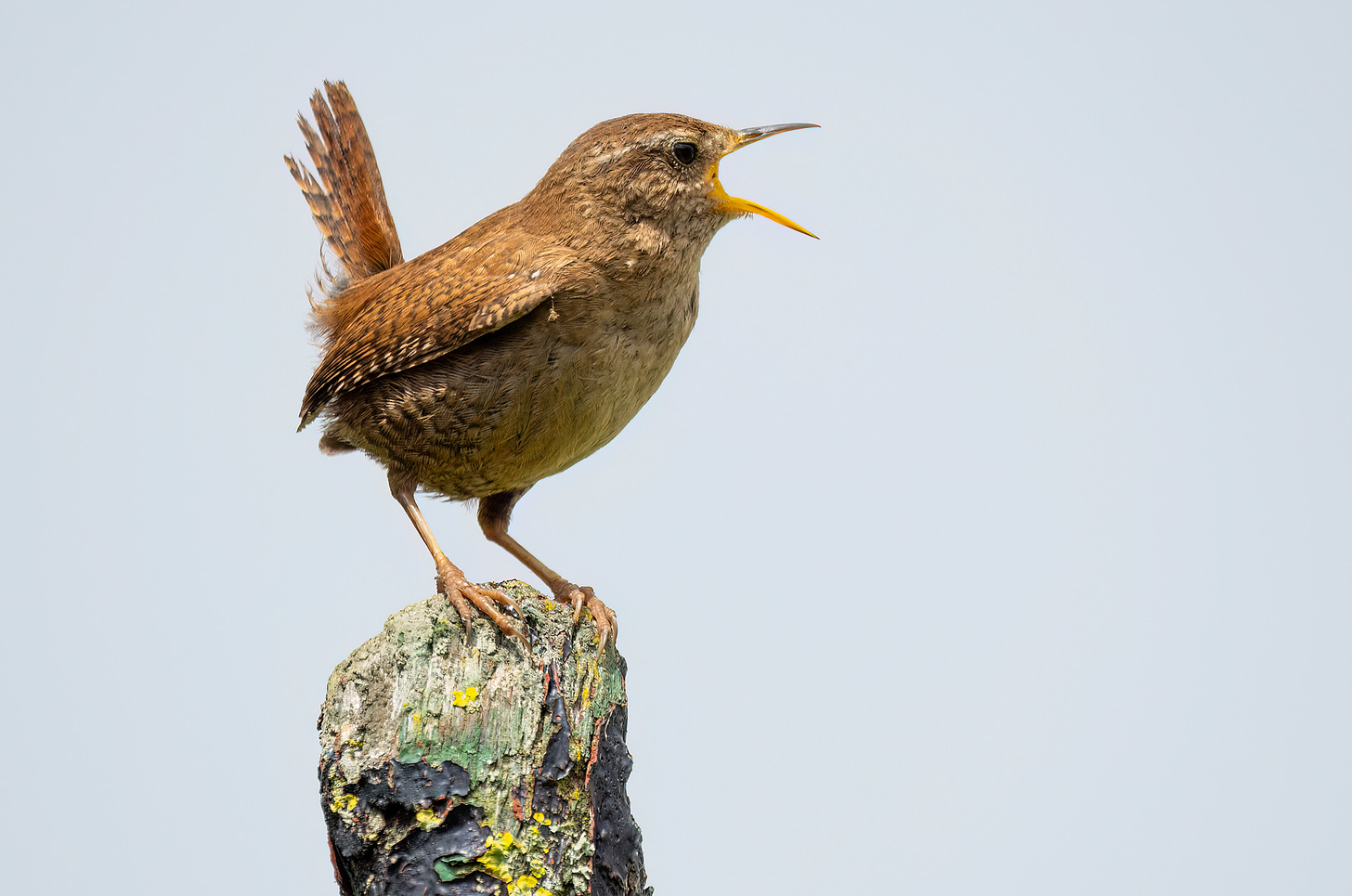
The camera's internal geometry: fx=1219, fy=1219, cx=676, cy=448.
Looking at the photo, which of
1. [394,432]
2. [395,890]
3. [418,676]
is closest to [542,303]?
[394,432]

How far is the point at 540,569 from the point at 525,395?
2.57 feet

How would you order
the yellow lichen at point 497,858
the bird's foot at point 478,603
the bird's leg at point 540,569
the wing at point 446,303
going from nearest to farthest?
the yellow lichen at point 497,858
the bird's foot at point 478,603
the wing at point 446,303
the bird's leg at point 540,569

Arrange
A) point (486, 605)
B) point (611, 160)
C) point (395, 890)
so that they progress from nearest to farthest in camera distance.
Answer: point (395, 890)
point (486, 605)
point (611, 160)

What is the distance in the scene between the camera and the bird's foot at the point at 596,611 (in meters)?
3.55

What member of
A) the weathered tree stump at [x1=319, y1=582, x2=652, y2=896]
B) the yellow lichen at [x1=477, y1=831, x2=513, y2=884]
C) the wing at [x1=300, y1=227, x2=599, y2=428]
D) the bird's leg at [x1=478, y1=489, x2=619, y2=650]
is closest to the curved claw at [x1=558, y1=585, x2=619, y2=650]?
the bird's leg at [x1=478, y1=489, x2=619, y2=650]

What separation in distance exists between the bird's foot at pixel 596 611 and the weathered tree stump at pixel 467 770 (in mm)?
214

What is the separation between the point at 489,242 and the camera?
375 centimetres

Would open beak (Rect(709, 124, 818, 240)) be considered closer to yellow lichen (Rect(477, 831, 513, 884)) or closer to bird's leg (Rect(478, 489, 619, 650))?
bird's leg (Rect(478, 489, 619, 650))

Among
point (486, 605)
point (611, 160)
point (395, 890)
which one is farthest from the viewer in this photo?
point (611, 160)

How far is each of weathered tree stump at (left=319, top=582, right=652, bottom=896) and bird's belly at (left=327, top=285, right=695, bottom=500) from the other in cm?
55

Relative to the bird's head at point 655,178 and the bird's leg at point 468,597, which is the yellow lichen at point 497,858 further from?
the bird's head at point 655,178

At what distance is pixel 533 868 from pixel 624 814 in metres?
0.36

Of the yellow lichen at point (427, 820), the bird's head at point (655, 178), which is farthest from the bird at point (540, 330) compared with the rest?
the yellow lichen at point (427, 820)

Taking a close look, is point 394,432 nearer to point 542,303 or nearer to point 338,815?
point 542,303
